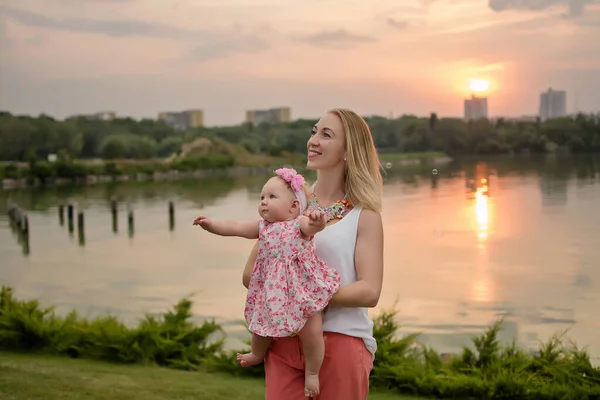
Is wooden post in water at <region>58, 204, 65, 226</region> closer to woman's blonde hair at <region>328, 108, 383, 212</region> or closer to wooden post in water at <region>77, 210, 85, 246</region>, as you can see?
→ wooden post in water at <region>77, 210, 85, 246</region>

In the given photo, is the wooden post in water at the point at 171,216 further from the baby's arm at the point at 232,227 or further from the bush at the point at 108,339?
the baby's arm at the point at 232,227

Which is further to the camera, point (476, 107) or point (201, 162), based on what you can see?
point (201, 162)

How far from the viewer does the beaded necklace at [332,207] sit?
2.12m

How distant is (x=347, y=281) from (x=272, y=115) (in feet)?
72.2

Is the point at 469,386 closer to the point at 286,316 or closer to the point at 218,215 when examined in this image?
the point at 286,316

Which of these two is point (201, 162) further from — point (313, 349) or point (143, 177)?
point (313, 349)

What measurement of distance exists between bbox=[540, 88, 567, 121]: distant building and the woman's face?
13.6 metres

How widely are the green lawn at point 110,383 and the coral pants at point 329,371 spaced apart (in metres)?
2.77

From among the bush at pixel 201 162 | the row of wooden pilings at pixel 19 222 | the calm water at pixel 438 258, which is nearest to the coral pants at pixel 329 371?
the calm water at pixel 438 258

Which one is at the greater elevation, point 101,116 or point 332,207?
point 101,116

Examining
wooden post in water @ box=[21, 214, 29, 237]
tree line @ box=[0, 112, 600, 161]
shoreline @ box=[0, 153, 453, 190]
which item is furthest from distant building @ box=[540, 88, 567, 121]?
wooden post in water @ box=[21, 214, 29, 237]

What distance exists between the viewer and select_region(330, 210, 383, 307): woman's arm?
6.64 ft

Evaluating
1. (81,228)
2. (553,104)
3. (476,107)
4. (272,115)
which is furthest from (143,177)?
(553,104)

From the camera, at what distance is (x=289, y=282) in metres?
2.00
